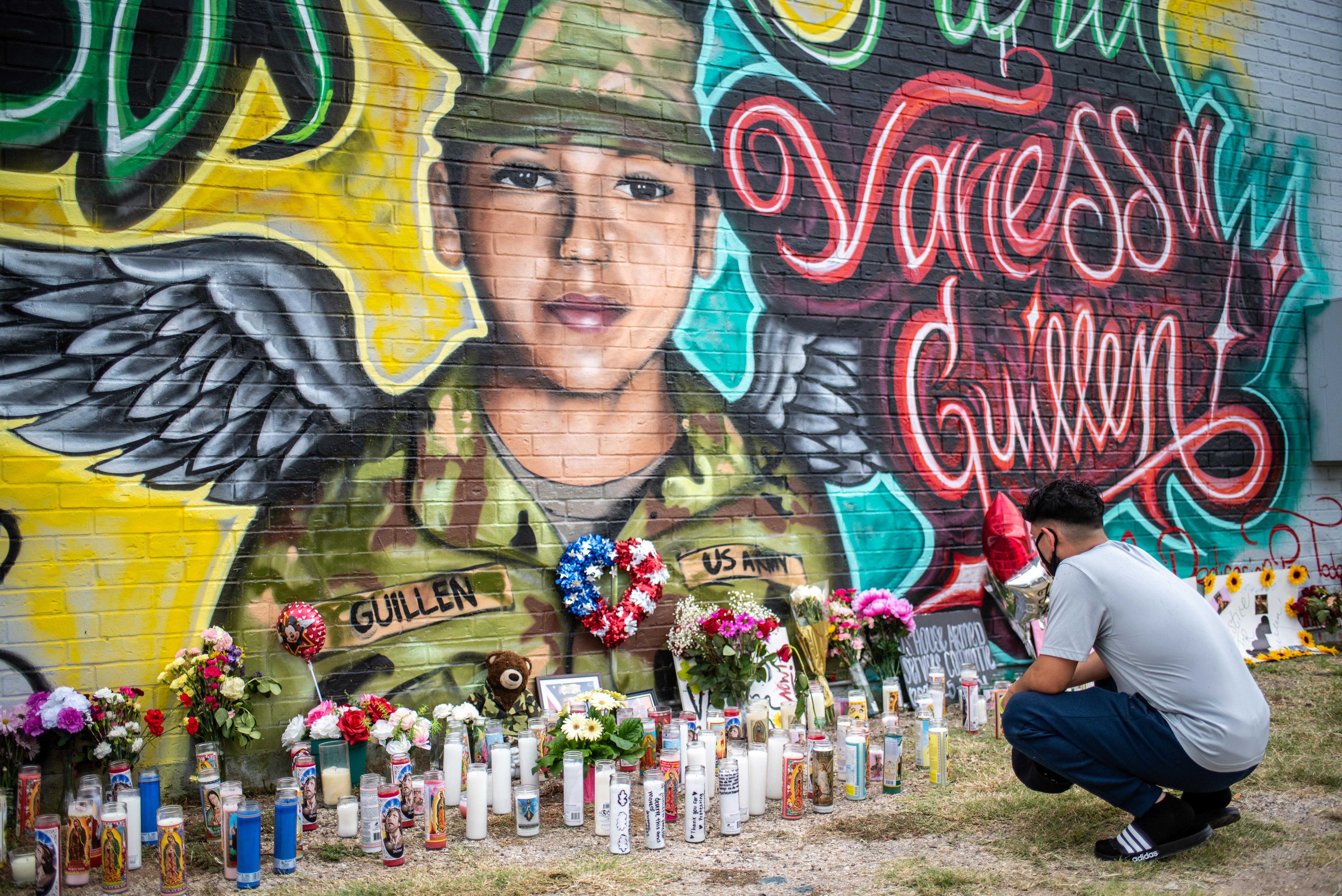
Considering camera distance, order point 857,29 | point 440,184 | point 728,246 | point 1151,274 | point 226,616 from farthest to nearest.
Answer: point 1151,274
point 857,29
point 728,246
point 440,184
point 226,616

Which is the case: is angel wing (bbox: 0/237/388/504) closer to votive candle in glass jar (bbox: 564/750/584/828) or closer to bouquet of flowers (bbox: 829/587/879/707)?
votive candle in glass jar (bbox: 564/750/584/828)

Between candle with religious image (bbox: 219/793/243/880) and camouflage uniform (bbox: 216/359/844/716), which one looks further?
camouflage uniform (bbox: 216/359/844/716)

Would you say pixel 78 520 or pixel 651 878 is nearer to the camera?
pixel 651 878

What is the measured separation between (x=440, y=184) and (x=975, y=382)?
11.5ft

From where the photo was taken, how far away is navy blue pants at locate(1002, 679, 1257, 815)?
3.23m

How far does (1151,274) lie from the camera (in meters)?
7.01

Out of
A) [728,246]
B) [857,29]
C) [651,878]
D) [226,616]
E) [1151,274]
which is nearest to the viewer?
[651,878]

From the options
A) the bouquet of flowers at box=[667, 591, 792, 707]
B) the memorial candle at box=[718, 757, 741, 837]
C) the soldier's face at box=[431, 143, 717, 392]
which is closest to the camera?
the memorial candle at box=[718, 757, 741, 837]

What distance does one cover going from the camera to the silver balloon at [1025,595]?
→ 5.75 meters

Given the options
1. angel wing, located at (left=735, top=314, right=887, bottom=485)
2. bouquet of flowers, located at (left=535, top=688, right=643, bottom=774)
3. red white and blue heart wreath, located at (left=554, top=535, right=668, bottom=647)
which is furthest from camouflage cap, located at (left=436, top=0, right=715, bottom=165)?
bouquet of flowers, located at (left=535, top=688, right=643, bottom=774)

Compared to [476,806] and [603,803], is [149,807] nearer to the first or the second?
[476,806]

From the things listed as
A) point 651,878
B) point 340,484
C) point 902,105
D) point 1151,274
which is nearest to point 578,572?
point 340,484

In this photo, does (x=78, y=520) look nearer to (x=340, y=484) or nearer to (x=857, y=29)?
(x=340, y=484)

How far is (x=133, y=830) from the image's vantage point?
3465 millimetres
